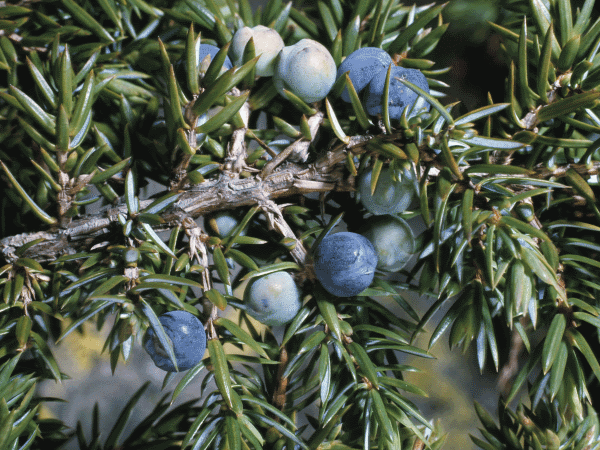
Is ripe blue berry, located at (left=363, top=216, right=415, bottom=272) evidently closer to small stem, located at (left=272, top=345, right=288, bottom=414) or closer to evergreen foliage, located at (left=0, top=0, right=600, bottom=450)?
evergreen foliage, located at (left=0, top=0, right=600, bottom=450)

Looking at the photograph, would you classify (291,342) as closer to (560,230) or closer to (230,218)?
(230,218)

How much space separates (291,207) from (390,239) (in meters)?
0.10

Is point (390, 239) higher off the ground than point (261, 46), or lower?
lower

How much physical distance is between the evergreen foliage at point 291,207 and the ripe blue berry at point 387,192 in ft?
0.04

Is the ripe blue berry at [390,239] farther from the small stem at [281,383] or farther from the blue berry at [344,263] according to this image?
the small stem at [281,383]

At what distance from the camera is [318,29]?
1.68 feet

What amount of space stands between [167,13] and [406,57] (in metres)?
0.27

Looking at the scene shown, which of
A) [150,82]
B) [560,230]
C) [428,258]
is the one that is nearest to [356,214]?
[428,258]

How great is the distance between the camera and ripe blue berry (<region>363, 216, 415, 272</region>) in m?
0.39

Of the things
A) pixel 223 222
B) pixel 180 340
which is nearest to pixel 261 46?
pixel 223 222

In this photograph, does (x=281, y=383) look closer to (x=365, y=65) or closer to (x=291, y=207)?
(x=291, y=207)

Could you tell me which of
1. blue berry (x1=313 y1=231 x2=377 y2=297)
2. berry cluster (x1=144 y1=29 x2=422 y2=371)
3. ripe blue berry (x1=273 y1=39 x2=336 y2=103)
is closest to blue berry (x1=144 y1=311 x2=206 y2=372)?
berry cluster (x1=144 y1=29 x2=422 y2=371)

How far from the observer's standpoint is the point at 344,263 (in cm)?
35

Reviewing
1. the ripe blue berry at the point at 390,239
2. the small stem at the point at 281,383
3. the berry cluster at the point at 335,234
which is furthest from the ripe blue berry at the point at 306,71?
the small stem at the point at 281,383
